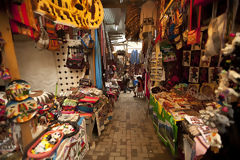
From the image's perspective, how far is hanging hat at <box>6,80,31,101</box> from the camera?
95cm

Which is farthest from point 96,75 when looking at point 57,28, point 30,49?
point 30,49

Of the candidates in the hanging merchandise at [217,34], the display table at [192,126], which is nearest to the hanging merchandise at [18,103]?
the display table at [192,126]

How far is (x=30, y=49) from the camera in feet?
8.11

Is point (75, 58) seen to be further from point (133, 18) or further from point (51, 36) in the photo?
point (133, 18)

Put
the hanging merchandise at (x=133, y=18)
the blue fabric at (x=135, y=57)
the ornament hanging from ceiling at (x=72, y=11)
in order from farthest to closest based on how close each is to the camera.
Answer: the blue fabric at (x=135, y=57) → the hanging merchandise at (x=133, y=18) → the ornament hanging from ceiling at (x=72, y=11)

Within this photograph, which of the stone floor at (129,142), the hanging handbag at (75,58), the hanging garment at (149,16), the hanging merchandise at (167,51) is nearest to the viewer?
the stone floor at (129,142)

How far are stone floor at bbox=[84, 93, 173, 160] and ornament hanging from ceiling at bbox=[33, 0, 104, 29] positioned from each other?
2.62m

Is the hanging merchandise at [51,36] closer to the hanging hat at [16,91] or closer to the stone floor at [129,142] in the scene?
the hanging hat at [16,91]

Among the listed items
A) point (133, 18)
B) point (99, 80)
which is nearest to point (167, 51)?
point (133, 18)

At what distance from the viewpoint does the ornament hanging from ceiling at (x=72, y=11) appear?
1.27 metres

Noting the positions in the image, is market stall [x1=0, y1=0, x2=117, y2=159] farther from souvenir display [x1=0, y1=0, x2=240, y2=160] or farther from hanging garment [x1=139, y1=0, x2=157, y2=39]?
hanging garment [x1=139, y1=0, x2=157, y2=39]

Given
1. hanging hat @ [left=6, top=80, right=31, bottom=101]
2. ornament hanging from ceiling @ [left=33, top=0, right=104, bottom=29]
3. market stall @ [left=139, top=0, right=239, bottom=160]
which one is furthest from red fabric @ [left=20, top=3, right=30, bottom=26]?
market stall @ [left=139, top=0, right=239, bottom=160]

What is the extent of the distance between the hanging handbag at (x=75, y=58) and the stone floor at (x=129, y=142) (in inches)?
80.3

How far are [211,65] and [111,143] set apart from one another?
2.87 meters
